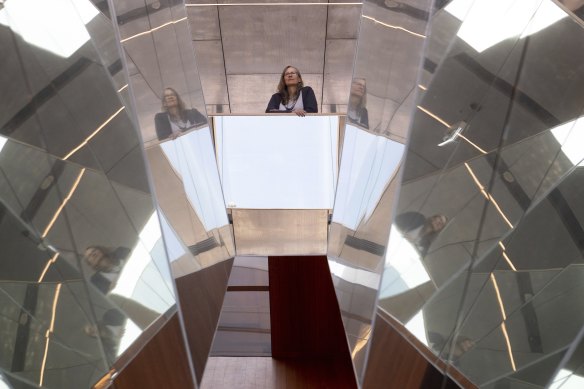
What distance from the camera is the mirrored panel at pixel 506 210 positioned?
81.4 inches

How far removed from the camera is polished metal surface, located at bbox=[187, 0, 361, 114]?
43.3 feet

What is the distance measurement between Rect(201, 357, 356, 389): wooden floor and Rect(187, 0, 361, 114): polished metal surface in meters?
5.46

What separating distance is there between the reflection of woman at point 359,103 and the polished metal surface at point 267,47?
643 centimetres

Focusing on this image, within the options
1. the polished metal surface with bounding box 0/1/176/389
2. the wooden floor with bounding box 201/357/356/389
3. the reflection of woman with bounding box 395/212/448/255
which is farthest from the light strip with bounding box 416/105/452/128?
the wooden floor with bounding box 201/357/356/389

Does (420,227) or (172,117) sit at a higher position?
(172,117)

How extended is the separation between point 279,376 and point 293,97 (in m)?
5.83

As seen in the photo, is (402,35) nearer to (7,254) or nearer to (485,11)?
(485,11)

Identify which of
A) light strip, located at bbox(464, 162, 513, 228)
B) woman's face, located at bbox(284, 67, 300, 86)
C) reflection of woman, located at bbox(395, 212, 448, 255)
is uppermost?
woman's face, located at bbox(284, 67, 300, 86)

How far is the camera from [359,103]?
663 cm

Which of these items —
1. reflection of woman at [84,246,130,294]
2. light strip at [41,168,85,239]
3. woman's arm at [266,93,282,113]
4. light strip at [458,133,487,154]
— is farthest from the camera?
woman's arm at [266,93,282,113]

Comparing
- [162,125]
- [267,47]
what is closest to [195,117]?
[162,125]

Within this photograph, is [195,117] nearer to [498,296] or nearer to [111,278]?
[111,278]

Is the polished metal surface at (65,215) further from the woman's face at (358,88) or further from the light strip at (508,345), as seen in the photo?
the woman's face at (358,88)

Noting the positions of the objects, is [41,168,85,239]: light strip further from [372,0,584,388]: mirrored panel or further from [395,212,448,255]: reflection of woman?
[395,212,448,255]: reflection of woman
